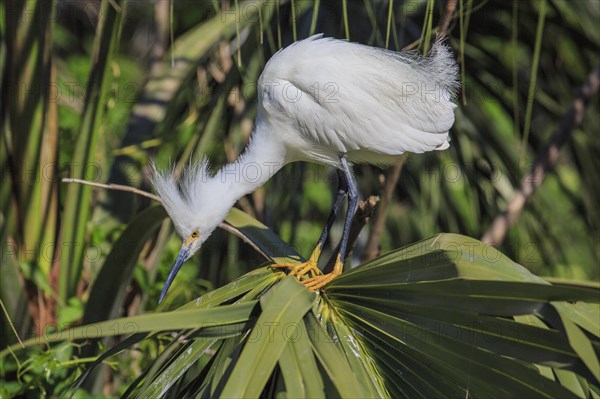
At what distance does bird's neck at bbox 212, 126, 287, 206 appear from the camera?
2609 millimetres

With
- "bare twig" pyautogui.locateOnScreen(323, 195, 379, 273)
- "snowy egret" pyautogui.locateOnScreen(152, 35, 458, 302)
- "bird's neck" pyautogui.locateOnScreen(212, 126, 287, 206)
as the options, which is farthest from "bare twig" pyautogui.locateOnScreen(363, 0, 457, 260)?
"bird's neck" pyautogui.locateOnScreen(212, 126, 287, 206)

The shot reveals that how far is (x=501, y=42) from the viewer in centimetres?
330

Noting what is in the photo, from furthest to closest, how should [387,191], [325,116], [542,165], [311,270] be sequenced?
[542,165] < [387,191] < [325,116] < [311,270]

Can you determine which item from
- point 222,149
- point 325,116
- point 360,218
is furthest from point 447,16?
point 222,149

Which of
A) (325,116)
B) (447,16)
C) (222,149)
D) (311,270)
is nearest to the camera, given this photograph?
(311,270)

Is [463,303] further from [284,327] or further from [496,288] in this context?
[284,327]

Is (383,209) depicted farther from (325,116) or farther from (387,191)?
(325,116)

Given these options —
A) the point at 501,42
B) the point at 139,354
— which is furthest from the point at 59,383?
the point at 501,42

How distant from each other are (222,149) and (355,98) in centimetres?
97

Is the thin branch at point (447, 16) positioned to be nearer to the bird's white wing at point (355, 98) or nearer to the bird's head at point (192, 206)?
the bird's white wing at point (355, 98)

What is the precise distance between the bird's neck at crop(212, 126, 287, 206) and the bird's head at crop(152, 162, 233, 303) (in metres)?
0.05

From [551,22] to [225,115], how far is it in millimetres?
1421

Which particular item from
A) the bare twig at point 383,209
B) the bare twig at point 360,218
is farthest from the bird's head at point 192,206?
the bare twig at point 383,209

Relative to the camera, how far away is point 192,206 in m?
2.51
